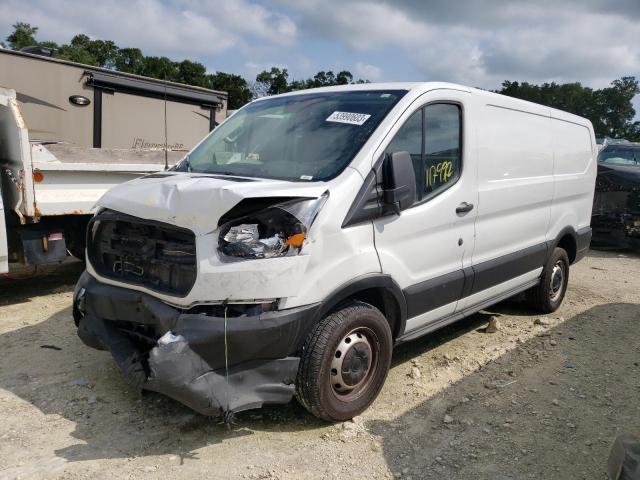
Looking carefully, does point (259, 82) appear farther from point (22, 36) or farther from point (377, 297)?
point (377, 297)

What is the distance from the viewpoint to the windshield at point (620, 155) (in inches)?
419

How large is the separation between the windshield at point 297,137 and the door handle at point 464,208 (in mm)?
956

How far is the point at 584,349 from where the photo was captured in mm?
4957

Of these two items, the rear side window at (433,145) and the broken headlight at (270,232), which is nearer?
the broken headlight at (270,232)

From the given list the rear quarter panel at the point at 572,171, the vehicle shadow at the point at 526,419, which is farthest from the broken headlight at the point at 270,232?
the rear quarter panel at the point at 572,171

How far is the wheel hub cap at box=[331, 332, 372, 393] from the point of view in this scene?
10.9 ft

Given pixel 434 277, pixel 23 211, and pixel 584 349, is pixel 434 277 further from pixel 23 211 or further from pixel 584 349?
pixel 23 211

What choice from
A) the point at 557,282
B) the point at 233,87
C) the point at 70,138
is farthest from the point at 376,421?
the point at 233,87

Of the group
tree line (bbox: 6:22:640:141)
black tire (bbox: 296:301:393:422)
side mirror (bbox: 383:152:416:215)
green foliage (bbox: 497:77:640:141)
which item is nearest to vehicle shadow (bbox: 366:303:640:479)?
black tire (bbox: 296:301:393:422)

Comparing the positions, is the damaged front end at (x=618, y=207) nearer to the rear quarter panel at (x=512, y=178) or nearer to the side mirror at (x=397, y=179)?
the rear quarter panel at (x=512, y=178)

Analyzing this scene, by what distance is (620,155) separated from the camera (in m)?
11.0

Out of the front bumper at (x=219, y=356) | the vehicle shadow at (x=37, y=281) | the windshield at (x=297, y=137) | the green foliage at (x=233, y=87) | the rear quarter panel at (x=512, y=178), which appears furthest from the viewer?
the green foliage at (x=233, y=87)

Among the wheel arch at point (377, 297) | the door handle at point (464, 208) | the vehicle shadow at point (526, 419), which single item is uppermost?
the door handle at point (464, 208)

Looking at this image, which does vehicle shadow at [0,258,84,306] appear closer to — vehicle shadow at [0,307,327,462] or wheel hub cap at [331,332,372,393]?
vehicle shadow at [0,307,327,462]
